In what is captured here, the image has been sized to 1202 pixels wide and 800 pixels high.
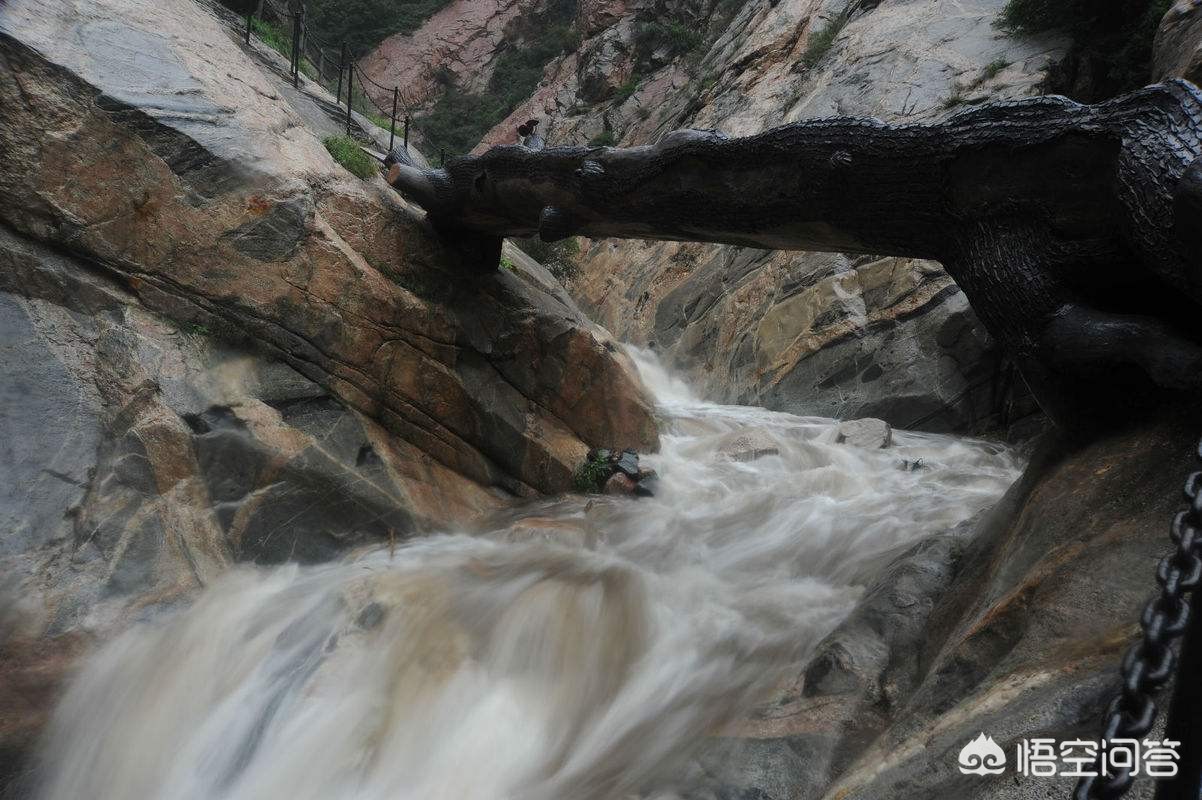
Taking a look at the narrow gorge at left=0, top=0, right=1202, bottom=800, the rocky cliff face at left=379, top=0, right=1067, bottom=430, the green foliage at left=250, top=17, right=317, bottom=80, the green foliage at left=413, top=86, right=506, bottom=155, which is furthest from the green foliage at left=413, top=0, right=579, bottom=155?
the narrow gorge at left=0, top=0, right=1202, bottom=800

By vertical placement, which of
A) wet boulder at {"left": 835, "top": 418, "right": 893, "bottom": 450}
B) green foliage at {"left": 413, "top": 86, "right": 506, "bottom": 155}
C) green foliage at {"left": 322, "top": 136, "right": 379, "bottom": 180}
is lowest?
wet boulder at {"left": 835, "top": 418, "right": 893, "bottom": 450}

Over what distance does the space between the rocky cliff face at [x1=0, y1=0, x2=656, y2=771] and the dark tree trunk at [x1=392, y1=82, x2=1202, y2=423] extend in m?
2.66

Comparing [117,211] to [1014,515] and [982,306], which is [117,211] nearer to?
[982,306]

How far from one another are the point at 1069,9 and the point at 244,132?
12.7 meters

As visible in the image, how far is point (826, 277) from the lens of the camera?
438 inches

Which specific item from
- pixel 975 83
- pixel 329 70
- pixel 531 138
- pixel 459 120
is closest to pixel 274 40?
pixel 531 138

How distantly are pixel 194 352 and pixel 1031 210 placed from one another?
5291 millimetres

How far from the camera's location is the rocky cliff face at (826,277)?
9555 millimetres

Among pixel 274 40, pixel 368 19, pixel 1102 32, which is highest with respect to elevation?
pixel 368 19

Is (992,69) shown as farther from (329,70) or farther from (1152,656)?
(329,70)

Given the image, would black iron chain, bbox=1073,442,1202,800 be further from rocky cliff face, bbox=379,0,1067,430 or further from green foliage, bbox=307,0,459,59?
green foliage, bbox=307,0,459,59

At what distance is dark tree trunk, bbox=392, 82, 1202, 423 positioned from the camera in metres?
2.72

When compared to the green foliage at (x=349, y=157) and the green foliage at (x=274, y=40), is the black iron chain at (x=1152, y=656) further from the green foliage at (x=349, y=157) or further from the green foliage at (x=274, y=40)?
the green foliage at (x=274, y=40)

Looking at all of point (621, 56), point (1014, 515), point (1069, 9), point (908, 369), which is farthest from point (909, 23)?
point (1014, 515)
